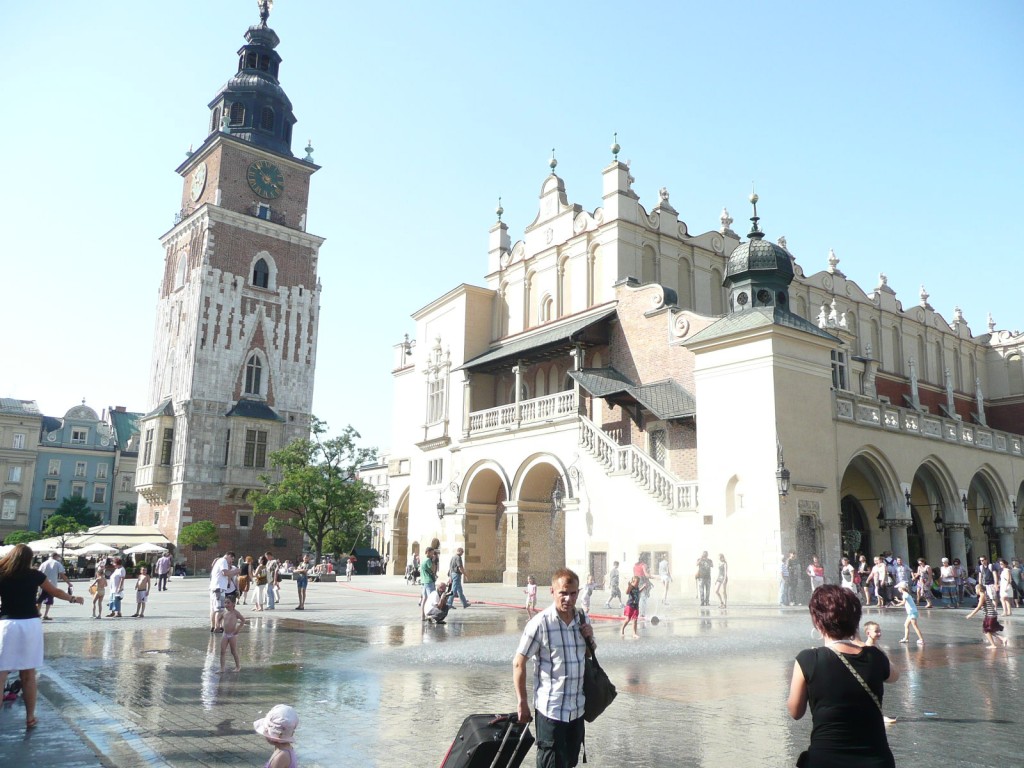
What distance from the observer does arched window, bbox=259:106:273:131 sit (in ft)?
190

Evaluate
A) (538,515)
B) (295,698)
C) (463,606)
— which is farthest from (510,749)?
(538,515)

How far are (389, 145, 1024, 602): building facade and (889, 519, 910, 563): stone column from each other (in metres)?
0.11

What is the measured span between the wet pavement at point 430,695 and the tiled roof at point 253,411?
3536 centimetres

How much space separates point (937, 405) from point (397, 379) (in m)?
28.7

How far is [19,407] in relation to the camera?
74812 millimetres

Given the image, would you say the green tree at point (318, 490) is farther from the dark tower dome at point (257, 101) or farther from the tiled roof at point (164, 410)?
the dark tower dome at point (257, 101)

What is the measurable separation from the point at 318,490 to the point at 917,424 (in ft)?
100

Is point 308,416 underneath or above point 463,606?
above

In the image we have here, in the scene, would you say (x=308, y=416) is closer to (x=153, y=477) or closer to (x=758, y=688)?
(x=153, y=477)

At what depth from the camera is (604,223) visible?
105 ft

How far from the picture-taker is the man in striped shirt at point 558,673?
15.6 ft

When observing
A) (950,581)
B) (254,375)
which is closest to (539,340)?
(950,581)

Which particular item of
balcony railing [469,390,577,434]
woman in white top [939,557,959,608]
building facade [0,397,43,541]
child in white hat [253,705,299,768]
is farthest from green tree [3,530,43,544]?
child in white hat [253,705,299,768]

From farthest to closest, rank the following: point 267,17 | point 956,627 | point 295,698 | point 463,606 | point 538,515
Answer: point 267,17 → point 538,515 → point 463,606 → point 956,627 → point 295,698
